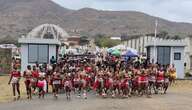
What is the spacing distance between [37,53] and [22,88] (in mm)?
9333

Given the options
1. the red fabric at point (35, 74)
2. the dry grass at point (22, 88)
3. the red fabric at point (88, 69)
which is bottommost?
the dry grass at point (22, 88)

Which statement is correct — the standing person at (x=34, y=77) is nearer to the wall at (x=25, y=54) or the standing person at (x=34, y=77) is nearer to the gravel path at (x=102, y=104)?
the gravel path at (x=102, y=104)

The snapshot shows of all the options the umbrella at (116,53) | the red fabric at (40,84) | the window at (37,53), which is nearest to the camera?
the red fabric at (40,84)

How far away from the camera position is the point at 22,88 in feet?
109

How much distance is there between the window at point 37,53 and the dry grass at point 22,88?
8.22 ft

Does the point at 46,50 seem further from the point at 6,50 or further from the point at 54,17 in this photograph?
the point at 54,17

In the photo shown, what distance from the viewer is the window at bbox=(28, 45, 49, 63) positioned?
4216cm

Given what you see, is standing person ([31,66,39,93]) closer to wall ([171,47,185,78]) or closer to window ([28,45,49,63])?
window ([28,45,49,63])

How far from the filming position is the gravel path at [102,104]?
76.6 feet

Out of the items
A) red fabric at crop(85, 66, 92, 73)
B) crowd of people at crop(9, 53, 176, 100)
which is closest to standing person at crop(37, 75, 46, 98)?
crowd of people at crop(9, 53, 176, 100)

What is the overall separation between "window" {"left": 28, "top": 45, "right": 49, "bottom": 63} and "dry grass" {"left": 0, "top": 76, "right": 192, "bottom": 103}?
2.50 m

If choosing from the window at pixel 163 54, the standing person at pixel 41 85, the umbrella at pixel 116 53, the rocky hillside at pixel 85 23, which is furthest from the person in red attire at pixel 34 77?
the rocky hillside at pixel 85 23

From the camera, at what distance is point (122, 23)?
7441 inches

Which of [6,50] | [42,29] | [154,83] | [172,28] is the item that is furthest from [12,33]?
[154,83]
